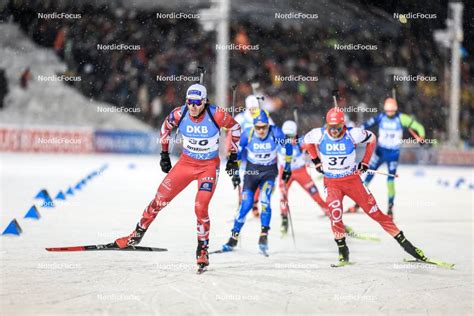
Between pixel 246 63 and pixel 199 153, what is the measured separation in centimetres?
2772

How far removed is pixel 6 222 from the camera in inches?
453

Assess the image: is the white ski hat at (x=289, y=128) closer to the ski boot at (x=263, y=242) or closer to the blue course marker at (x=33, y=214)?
the ski boot at (x=263, y=242)

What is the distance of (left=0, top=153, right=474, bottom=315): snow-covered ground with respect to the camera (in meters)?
6.50

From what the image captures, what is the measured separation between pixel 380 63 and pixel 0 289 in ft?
109

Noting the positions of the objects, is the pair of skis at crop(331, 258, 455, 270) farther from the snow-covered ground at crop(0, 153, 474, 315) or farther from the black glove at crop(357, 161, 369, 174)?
the black glove at crop(357, 161, 369, 174)

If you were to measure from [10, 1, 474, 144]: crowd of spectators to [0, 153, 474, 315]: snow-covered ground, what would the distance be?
19.0m

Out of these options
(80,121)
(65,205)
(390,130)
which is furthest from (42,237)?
(80,121)

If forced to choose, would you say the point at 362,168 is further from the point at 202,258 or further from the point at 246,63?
the point at 246,63

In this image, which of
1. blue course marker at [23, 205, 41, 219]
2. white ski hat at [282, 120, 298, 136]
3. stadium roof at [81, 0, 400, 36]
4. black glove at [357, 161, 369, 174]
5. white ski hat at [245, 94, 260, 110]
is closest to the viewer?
black glove at [357, 161, 369, 174]

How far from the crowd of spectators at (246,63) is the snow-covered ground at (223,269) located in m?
19.0

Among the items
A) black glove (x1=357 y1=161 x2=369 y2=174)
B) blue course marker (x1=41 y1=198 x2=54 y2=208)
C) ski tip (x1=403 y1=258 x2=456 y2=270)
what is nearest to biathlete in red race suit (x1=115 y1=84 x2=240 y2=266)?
black glove (x1=357 y1=161 x2=369 y2=174)

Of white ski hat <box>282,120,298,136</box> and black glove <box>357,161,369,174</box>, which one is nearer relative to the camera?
black glove <box>357,161,369,174</box>

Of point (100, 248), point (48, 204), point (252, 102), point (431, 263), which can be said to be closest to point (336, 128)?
point (431, 263)

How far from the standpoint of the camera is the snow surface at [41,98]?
1375 inches
